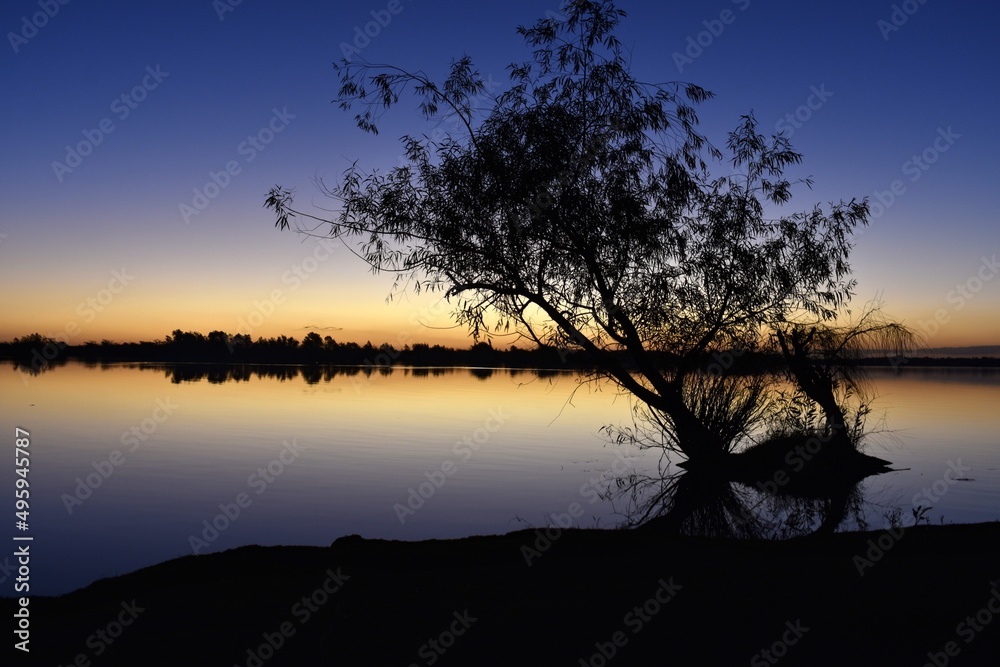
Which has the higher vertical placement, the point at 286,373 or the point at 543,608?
the point at 543,608

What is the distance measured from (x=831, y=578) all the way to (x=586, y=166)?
8.78 m

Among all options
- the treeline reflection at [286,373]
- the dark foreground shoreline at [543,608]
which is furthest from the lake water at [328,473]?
the treeline reflection at [286,373]

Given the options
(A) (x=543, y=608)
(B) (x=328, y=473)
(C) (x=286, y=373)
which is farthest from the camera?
(C) (x=286, y=373)

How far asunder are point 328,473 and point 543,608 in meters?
11.2

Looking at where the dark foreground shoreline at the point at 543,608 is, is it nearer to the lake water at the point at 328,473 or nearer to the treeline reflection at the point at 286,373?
the lake water at the point at 328,473

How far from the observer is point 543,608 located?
Answer: 569cm

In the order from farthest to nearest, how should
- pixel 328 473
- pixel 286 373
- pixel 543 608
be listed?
1. pixel 286 373
2. pixel 328 473
3. pixel 543 608

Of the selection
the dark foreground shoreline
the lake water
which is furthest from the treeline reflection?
the dark foreground shoreline

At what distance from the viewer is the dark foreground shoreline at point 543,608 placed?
4938mm

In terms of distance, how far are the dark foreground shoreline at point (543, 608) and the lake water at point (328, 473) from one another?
9.05ft

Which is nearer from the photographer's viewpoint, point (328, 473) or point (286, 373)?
point (328, 473)

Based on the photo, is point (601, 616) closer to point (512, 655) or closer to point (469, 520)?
point (512, 655)

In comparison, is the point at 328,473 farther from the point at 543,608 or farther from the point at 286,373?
the point at 286,373

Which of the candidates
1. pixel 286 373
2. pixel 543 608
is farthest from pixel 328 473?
pixel 286 373
